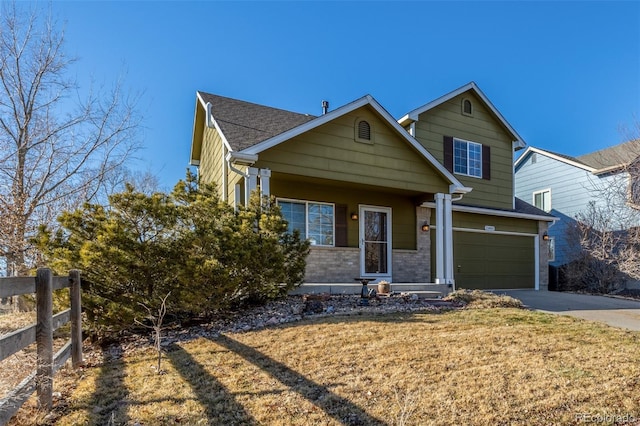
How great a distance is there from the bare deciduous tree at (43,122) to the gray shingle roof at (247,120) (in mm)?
3525

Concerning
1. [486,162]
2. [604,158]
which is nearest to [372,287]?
[486,162]

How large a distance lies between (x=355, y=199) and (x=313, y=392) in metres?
7.21

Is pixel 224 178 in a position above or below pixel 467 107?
below

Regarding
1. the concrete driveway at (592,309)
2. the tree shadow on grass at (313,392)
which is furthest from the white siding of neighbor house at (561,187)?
the tree shadow on grass at (313,392)

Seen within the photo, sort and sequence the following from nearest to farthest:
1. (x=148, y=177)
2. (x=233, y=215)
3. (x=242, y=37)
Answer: (x=233, y=215), (x=242, y=37), (x=148, y=177)

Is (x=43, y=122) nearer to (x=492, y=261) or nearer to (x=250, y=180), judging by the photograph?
(x=250, y=180)

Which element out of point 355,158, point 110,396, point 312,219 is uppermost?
point 355,158

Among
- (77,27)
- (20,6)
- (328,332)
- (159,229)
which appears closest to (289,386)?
(328,332)

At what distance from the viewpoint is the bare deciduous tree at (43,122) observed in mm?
10219

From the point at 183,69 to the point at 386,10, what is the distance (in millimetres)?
6821

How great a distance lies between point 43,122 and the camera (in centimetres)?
1089

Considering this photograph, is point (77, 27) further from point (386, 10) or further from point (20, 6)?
point (386, 10)

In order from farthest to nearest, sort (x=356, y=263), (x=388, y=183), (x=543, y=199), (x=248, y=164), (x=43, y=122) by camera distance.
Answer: (x=543, y=199) → (x=43, y=122) → (x=356, y=263) → (x=388, y=183) → (x=248, y=164)

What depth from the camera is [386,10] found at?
35.7 feet
